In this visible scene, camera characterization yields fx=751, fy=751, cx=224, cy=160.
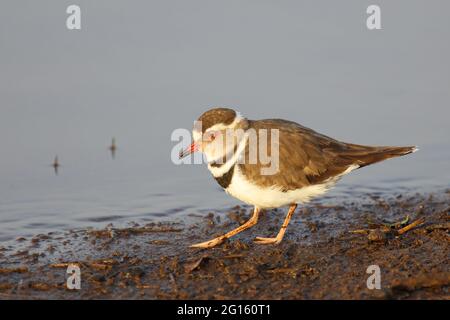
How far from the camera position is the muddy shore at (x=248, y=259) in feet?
19.7

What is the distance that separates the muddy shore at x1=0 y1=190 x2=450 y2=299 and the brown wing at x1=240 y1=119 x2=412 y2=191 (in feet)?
1.98

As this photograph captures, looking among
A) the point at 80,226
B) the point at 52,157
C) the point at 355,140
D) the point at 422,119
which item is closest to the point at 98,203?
the point at 80,226

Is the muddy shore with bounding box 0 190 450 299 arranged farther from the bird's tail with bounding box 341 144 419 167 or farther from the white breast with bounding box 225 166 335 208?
the bird's tail with bounding box 341 144 419 167

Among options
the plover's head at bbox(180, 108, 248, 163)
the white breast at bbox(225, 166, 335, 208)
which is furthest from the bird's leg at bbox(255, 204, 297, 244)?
the plover's head at bbox(180, 108, 248, 163)

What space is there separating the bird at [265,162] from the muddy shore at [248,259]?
393mm

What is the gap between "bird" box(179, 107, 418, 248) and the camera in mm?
7109

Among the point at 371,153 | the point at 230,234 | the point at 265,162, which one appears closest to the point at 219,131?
the point at 265,162

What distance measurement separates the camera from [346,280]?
20.1 ft

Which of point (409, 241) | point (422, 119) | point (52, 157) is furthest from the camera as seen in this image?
point (422, 119)

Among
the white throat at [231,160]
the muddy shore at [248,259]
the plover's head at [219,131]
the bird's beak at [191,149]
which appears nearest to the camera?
the muddy shore at [248,259]

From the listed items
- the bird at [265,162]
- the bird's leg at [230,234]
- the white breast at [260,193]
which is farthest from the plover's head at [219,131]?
the bird's leg at [230,234]

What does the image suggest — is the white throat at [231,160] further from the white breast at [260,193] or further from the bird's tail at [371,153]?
the bird's tail at [371,153]

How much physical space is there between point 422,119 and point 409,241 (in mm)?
4181
